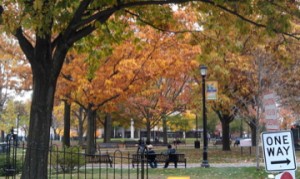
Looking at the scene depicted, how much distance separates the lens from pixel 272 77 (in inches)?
816

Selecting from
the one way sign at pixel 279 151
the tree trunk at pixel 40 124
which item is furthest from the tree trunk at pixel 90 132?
the one way sign at pixel 279 151

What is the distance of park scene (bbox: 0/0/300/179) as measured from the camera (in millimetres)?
9719

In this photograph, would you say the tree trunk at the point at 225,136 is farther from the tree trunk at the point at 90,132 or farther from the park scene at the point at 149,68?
the tree trunk at the point at 90,132

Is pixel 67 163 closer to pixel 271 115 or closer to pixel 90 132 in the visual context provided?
pixel 90 132

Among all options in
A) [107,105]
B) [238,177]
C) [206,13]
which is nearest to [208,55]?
[206,13]

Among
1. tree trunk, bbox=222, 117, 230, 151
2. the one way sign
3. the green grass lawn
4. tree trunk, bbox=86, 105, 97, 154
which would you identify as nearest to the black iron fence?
the green grass lawn

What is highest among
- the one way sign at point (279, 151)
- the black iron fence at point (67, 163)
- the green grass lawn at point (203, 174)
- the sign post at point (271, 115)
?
the sign post at point (271, 115)

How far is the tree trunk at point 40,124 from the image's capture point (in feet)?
31.5

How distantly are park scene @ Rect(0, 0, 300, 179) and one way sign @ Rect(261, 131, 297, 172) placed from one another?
16mm

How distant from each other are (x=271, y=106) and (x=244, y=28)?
2.84 m

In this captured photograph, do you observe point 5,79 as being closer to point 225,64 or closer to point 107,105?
point 107,105

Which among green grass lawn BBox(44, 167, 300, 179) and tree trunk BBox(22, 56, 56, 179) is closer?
tree trunk BBox(22, 56, 56, 179)

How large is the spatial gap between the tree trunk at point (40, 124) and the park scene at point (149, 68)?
0.07 feet

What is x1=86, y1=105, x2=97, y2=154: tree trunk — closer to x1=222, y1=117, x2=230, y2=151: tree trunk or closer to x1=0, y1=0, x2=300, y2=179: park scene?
x1=0, y1=0, x2=300, y2=179: park scene
